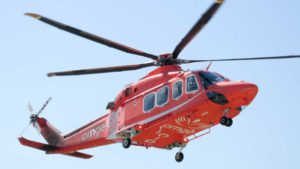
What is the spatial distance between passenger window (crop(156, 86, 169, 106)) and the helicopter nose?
108 inches

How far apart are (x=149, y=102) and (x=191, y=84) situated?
2.59 meters

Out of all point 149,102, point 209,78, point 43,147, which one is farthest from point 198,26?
point 43,147

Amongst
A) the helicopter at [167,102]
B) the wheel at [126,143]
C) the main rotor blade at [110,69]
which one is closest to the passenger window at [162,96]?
the helicopter at [167,102]

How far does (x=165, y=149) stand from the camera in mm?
29000

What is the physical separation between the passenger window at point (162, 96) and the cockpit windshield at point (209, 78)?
1956 mm

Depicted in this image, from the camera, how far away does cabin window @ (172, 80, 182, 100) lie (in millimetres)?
25973

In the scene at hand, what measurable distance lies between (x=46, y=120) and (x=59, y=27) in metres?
10.9

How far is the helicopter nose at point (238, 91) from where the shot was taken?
80.4ft

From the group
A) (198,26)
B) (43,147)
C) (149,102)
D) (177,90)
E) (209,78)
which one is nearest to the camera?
(198,26)

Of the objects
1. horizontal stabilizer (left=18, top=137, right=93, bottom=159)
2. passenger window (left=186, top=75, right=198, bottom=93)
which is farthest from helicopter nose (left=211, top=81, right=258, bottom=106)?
horizontal stabilizer (left=18, top=137, right=93, bottom=159)

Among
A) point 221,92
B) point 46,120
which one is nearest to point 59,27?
point 221,92

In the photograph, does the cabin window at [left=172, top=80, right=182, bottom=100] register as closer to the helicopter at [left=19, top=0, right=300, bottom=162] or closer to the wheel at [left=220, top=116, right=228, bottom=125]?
the helicopter at [left=19, top=0, right=300, bottom=162]

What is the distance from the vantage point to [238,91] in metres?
24.5

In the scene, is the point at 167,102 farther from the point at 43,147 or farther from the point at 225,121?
the point at 43,147
